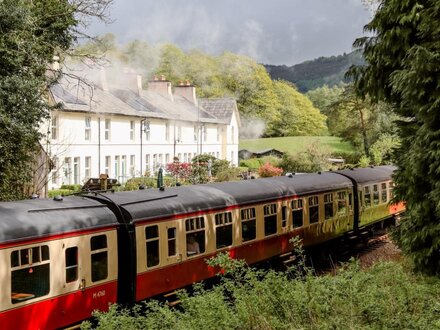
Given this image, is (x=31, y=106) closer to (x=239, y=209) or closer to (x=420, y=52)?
(x=239, y=209)

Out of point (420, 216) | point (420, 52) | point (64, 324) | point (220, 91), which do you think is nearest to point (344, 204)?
point (420, 216)

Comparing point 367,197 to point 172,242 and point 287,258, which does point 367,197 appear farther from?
point 172,242

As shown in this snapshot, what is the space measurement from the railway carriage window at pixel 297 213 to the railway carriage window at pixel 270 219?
1.29 metres

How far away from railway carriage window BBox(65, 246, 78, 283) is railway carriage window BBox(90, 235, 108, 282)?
17.5 inches

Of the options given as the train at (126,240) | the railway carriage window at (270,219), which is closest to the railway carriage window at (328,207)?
the train at (126,240)

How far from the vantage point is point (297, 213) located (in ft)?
64.7

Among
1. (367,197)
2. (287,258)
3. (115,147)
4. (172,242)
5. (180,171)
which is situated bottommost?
(287,258)

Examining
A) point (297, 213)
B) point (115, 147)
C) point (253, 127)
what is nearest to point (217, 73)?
point (253, 127)

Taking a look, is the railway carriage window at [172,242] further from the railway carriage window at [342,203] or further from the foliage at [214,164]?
the foliage at [214,164]

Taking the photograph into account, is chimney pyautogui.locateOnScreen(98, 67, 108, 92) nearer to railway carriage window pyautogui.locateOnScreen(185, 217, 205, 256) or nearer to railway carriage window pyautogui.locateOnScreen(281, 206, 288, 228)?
railway carriage window pyautogui.locateOnScreen(281, 206, 288, 228)

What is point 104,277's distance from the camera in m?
12.1

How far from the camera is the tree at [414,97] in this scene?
12352 mm

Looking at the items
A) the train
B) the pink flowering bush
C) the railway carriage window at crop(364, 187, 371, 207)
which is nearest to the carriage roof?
the train

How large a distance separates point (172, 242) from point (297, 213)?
680cm
